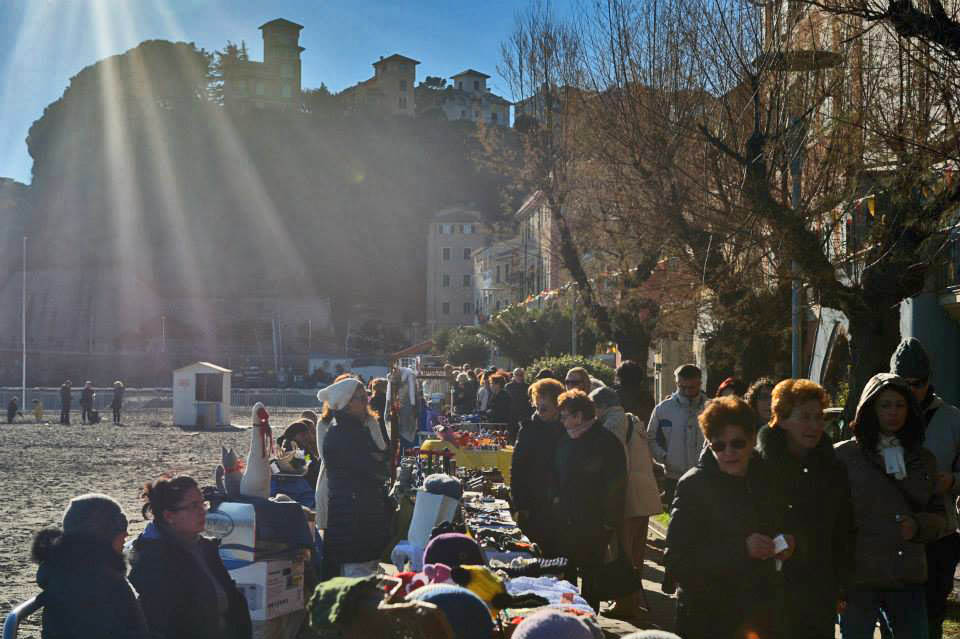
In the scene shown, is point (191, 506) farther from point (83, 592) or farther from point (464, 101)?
point (464, 101)

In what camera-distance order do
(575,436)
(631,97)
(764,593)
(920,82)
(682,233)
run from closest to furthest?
(764,593), (575,436), (920,82), (682,233), (631,97)

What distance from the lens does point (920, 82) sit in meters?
9.34

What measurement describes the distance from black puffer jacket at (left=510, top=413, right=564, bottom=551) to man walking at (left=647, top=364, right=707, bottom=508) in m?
1.54

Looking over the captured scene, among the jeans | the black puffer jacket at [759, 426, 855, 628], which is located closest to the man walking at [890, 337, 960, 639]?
the jeans

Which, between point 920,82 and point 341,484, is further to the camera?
point 920,82

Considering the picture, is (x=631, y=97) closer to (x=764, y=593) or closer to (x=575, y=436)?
(x=575, y=436)

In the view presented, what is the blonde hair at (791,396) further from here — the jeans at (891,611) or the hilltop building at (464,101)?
the hilltop building at (464,101)

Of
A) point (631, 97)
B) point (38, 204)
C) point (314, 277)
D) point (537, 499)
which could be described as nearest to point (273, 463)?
point (537, 499)

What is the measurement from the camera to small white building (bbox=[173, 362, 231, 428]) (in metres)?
43.3

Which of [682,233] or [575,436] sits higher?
[682,233]

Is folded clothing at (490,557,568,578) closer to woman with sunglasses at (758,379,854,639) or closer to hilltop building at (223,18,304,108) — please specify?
woman with sunglasses at (758,379,854,639)

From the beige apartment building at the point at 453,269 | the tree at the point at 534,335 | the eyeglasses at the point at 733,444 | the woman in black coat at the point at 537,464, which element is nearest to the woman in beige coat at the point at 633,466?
the woman in black coat at the point at 537,464

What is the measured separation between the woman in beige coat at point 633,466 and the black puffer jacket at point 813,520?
11.7 feet

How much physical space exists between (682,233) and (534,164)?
33.4 ft
